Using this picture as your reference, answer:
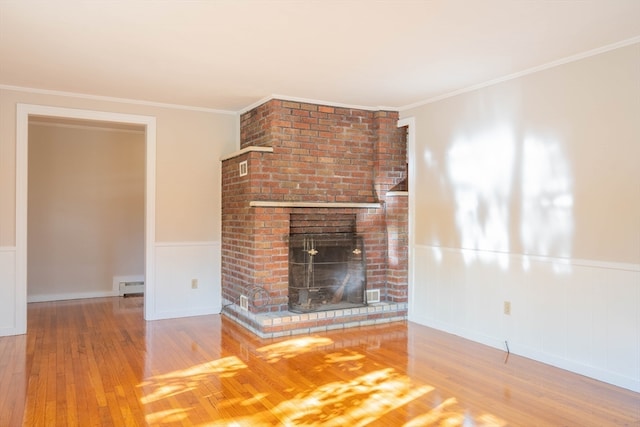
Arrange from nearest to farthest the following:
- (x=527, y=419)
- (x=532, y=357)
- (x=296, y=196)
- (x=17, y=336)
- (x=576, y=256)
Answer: (x=527, y=419)
(x=576, y=256)
(x=532, y=357)
(x=17, y=336)
(x=296, y=196)

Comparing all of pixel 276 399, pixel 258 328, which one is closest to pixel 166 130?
pixel 258 328

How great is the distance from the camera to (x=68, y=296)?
6164 mm

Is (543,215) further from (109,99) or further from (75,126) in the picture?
(75,126)

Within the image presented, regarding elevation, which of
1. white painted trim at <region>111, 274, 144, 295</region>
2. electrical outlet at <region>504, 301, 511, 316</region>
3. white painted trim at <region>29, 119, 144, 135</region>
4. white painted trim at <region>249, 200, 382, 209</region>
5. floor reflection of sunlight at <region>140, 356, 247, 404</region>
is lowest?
floor reflection of sunlight at <region>140, 356, 247, 404</region>

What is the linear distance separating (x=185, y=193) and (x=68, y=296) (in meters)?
2.42

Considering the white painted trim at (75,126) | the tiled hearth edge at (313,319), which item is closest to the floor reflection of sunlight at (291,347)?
the tiled hearth edge at (313,319)

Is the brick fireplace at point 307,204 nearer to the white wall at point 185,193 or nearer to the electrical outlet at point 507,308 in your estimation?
the white wall at point 185,193

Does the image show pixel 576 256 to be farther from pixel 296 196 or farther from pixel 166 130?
pixel 166 130

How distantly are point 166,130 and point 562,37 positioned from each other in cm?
383

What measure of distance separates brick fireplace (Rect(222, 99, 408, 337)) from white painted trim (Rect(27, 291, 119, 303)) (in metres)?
2.07

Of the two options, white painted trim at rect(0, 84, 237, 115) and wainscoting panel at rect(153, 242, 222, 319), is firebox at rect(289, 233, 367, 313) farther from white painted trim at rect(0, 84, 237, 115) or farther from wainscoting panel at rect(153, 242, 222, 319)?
white painted trim at rect(0, 84, 237, 115)

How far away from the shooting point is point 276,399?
9.55ft

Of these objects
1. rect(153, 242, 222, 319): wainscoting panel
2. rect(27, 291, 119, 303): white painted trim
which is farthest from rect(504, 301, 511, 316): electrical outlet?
rect(27, 291, 119, 303): white painted trim

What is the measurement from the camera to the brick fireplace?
4.62 metres
